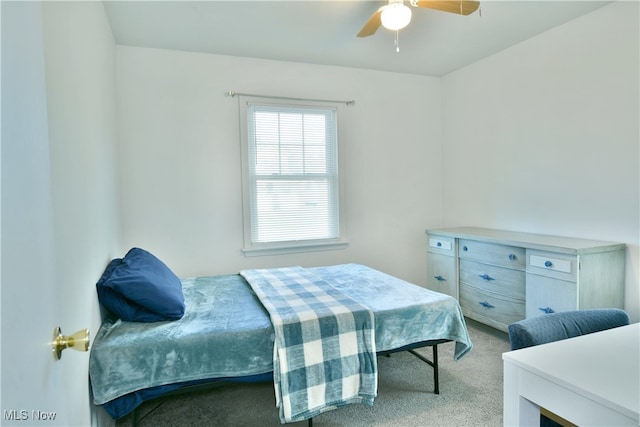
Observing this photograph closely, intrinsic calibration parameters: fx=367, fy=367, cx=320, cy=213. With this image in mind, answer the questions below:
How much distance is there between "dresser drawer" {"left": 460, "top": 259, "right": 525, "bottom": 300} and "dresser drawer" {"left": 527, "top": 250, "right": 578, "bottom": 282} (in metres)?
0.15

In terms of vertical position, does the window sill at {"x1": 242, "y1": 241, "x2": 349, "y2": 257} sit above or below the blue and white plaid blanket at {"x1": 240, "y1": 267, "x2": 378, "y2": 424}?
above

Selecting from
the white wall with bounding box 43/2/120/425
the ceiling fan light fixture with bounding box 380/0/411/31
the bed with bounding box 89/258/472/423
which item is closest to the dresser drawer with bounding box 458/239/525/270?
the bed with bounding box 89/258/472/423

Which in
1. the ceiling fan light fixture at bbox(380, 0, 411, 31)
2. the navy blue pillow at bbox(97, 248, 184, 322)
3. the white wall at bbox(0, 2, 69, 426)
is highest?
the ceiling fan light fixture at bbox(380, 0, 411, 31)

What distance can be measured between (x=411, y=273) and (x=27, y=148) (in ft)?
13.0

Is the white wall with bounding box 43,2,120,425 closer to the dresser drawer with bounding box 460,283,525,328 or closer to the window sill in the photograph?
the window sill

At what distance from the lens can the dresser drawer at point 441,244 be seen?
355 cm

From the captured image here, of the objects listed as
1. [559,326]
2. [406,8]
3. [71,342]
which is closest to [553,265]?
[559,326]

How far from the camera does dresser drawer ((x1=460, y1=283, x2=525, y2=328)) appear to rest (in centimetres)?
294

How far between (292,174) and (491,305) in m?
2.17

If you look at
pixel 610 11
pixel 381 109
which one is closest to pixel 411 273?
pixel 381 109

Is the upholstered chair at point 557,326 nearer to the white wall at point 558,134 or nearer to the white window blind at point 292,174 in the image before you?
the white wall at point 558,134

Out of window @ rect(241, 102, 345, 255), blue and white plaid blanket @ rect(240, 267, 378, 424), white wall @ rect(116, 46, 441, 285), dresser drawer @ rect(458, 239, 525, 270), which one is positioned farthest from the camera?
window @ rect(241, 102, 345, 255)

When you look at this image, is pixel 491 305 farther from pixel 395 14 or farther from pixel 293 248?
pixel 395 14

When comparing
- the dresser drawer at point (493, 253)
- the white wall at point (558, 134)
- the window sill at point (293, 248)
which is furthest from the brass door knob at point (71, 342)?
the white wall at point (558, 134)
